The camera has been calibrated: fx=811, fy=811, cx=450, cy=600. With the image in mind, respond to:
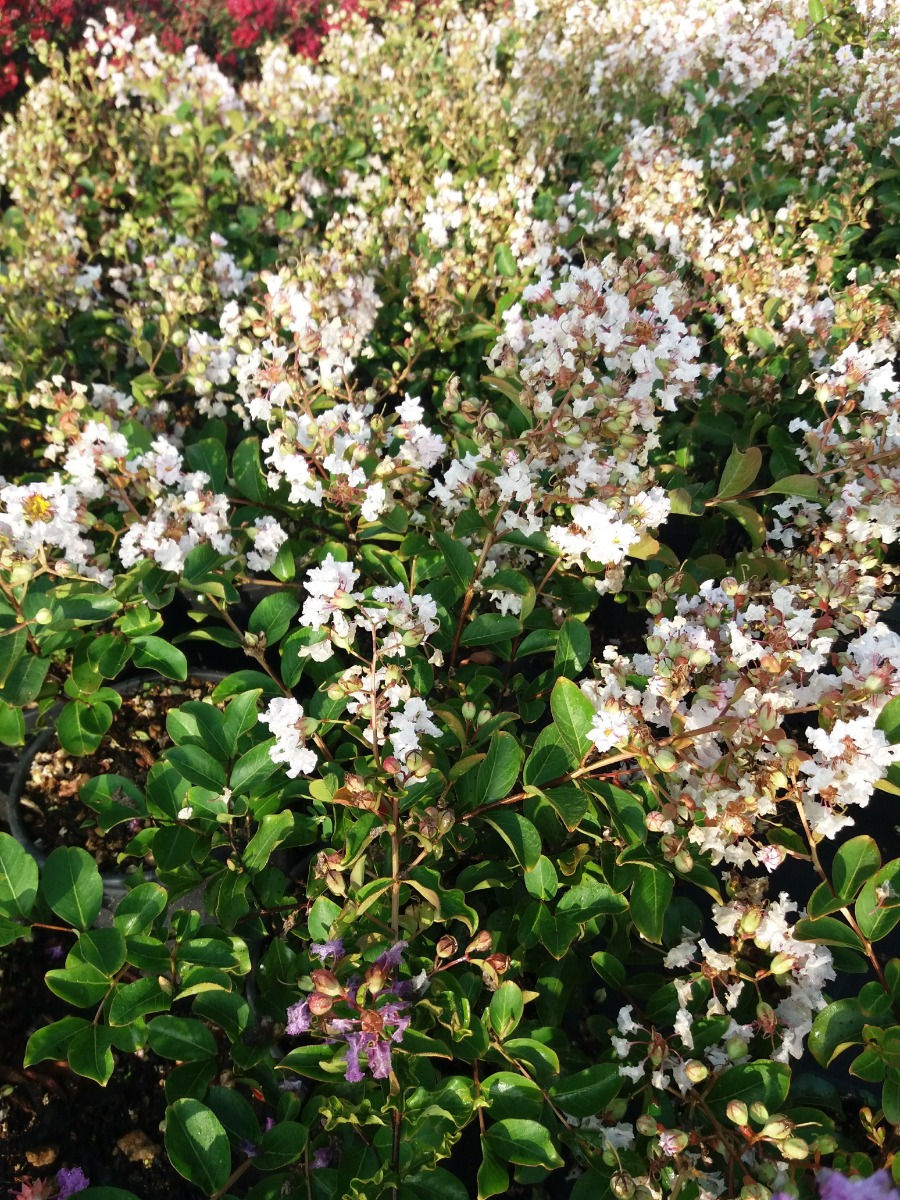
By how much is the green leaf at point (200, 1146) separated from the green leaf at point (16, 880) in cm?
31

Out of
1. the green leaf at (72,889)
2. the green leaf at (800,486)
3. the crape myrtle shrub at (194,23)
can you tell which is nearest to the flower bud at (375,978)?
the green leaf at (72,889)

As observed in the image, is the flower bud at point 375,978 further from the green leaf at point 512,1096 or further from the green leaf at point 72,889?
the green leaf at point 72,889

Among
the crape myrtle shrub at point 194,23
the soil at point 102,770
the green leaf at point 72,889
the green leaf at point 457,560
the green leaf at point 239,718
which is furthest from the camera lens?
the crape myrtle shrub at point 194,23

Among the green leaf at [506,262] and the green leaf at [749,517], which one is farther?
the green leaf at [506,262]

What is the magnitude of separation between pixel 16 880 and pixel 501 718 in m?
0.63

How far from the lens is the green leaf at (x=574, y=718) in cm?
99

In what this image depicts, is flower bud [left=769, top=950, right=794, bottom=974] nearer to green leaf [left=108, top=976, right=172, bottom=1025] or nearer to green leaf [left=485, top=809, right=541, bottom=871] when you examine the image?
green leaf [left=485, top=809, right=541, bottom=871]

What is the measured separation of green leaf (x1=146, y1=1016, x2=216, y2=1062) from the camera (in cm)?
91

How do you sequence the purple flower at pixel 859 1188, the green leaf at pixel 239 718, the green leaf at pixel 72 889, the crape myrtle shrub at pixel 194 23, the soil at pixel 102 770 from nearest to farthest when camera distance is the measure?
the purple flower at pixel 859 1188, the green leaf at pixel 72 889, the green leaf at pixel 239 718, the soil at pixel 102 770, the crape myrtle shrub at pixel 194 23

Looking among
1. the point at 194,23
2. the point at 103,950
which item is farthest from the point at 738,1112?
the point at 194,23

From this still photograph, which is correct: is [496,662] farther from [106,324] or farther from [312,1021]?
[106,324]

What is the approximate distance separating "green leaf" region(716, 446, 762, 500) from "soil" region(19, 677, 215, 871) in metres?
0.96

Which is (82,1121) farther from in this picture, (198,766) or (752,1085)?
(752,1085)

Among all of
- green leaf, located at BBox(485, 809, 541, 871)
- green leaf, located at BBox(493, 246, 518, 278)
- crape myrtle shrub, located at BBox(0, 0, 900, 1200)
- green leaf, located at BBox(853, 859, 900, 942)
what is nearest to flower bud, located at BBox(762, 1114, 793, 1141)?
crape myrtle shrub, located at BBox(0, 0, 900, 1200)
